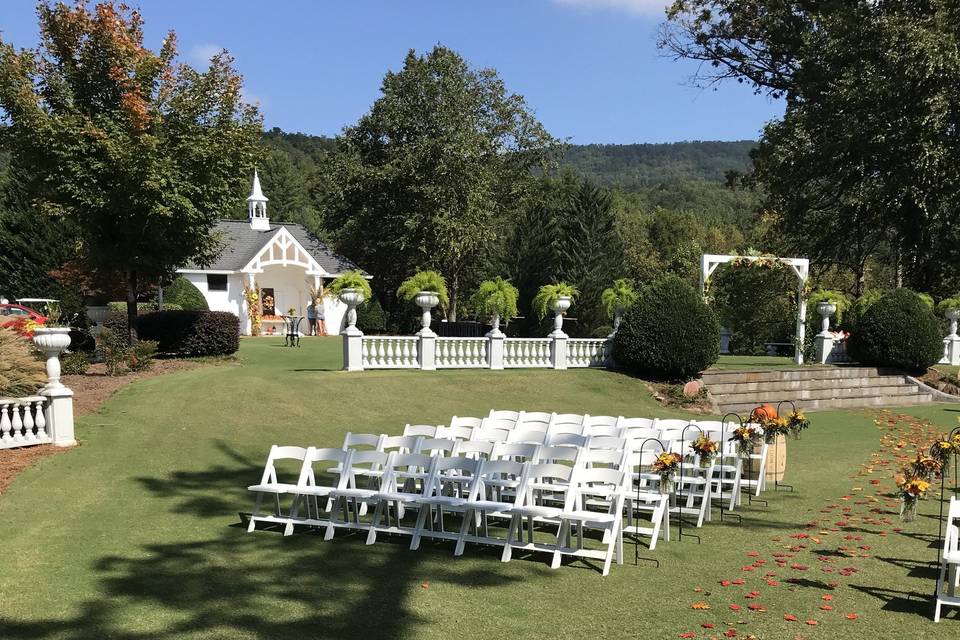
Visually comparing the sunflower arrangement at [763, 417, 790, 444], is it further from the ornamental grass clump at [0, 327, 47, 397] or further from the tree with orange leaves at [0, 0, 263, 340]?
the tree with orange leaves at [0, 0, 263, 340]

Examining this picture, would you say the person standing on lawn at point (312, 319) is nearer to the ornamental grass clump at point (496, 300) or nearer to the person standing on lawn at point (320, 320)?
the person standing on lawn at point (320, 320)

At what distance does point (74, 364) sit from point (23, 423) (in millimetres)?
6070

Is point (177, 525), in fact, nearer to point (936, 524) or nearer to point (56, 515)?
point (56, 515)

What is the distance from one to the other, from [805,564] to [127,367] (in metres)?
15.7

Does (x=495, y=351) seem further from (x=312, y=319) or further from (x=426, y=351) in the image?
(x=312, y=319)

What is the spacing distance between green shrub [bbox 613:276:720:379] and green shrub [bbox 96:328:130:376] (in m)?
12.7

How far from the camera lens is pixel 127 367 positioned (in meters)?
18.8

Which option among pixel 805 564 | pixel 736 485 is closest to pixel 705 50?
pixel 736 485

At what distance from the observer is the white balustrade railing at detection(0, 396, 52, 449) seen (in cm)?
1194

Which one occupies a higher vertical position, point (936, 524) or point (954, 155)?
point (954, 155)

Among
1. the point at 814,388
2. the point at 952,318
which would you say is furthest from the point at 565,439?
the point at 952,318

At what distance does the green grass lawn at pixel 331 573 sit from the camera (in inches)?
237

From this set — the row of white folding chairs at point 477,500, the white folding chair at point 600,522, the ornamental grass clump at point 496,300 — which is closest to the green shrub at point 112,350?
the ornamental grass clump at point 496,300

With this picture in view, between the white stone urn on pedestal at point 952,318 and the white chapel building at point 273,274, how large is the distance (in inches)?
991
